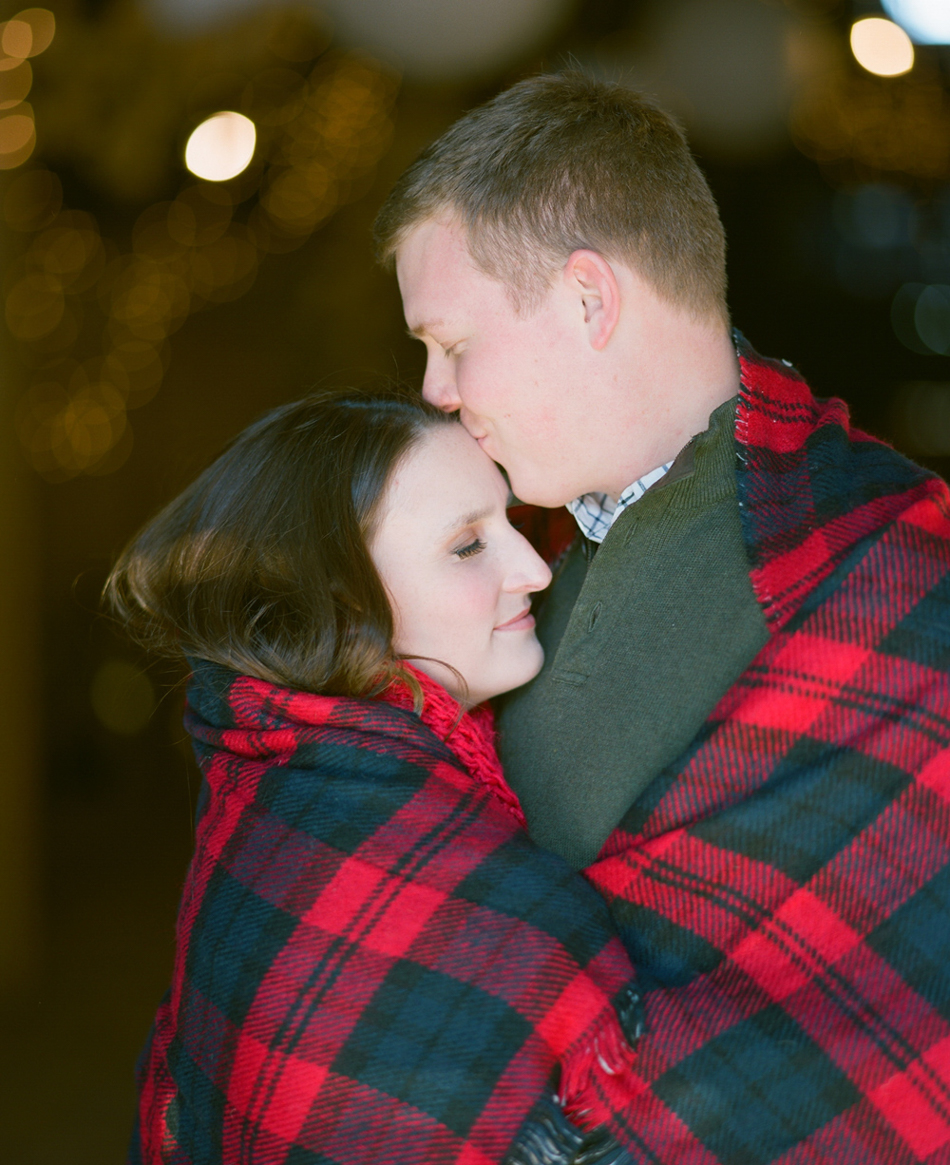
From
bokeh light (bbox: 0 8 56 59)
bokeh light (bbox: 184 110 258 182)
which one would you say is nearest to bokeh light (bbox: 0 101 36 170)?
bokeh light (bbox: 0 8 56 59)

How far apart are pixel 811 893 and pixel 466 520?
64cm

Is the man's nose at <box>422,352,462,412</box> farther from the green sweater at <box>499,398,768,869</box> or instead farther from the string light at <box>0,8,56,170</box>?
the string light at <box>0,8,56,170</box>

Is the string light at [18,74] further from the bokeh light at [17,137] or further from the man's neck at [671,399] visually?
the man's neck at [671,399]

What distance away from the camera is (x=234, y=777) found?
4.28 feet

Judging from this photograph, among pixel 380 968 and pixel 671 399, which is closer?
pixel 380 968

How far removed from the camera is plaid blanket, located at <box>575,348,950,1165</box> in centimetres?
108

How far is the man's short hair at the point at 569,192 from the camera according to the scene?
144 cm

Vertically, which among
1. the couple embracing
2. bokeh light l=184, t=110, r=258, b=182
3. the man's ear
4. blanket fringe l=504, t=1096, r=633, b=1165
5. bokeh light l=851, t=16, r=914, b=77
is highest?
bokeh light l=851, t=16, r=914, b=77

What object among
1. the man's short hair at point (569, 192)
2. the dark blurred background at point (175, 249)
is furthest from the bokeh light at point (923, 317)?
the man's short hair at point (569, 192)

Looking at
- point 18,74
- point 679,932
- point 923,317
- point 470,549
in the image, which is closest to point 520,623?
point 470,549

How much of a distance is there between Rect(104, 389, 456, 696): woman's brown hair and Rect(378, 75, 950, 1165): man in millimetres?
150

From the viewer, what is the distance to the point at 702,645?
4.01 feet

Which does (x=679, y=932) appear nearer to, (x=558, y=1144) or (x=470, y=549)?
(x=558, y=1144)

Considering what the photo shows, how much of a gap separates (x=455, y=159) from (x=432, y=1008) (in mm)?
1101
